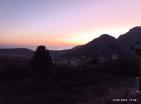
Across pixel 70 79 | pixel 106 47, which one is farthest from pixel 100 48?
pixel 70 79

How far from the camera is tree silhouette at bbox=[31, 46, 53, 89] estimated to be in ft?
124

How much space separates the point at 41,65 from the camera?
125ft

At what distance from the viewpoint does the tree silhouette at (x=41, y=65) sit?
3769 centimetres

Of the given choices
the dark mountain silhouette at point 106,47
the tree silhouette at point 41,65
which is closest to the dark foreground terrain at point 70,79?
the tree silhouette at point 41,65

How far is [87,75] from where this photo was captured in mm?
45094

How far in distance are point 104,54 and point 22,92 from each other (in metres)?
70.9

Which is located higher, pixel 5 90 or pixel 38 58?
pixel 38 58

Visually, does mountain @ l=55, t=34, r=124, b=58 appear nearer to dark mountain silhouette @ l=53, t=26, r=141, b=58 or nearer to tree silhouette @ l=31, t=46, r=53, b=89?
dark mountain silhouette @ l=53, t=26, r=141, b=58

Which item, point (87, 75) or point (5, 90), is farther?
point (87, 75)

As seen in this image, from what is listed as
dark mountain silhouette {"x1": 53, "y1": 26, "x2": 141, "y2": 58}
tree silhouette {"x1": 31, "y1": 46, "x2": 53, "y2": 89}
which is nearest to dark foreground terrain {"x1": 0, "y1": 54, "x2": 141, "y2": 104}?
tree silhouette {"x1": 31, "y1": 46, "x2": 53, "y2": 89}

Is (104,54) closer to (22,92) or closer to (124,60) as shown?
(124,60)

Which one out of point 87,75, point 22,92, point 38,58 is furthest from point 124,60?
point 22,92

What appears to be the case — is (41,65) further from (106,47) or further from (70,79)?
(106,47)

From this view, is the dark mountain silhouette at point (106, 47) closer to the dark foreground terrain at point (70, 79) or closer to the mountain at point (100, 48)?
the mountain at point (100, 48)
